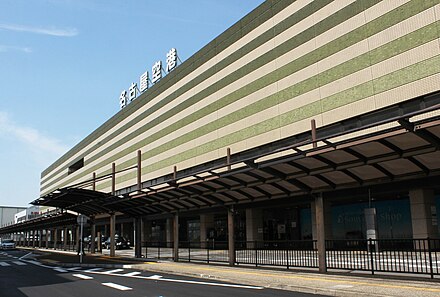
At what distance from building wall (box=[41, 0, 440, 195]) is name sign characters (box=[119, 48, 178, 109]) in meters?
2.05

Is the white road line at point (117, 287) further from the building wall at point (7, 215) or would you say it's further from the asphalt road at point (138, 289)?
the building wall at point (7, 215)

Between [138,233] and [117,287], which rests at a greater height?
[138,233]

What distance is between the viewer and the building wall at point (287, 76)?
2730 centimetres

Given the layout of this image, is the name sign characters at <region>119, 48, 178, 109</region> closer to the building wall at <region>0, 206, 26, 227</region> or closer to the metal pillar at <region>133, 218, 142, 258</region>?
the metal pillar at <region>133, 218, 142, 258</region>

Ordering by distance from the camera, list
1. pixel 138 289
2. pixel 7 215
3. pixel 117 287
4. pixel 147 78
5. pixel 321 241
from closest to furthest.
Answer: pixel 138 289 < pixel 117 287 < pixel 321 241 < pixel 147 78 < pixel 7 215

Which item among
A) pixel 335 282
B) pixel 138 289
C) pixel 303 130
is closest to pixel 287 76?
pixel 303 130

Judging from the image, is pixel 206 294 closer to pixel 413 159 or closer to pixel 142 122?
pixel 413 159

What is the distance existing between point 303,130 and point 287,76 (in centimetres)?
494

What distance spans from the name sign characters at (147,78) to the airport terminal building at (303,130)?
6.83ft

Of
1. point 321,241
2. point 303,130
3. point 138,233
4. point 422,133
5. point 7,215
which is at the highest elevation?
point 303,130

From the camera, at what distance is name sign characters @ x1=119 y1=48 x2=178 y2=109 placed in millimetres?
57862

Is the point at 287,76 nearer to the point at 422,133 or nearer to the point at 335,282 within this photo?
the point at 335,282

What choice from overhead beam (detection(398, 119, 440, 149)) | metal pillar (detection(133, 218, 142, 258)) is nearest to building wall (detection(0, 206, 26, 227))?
metal pillar (detection(133, 218, 142, 258))

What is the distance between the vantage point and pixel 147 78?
65.2 m
